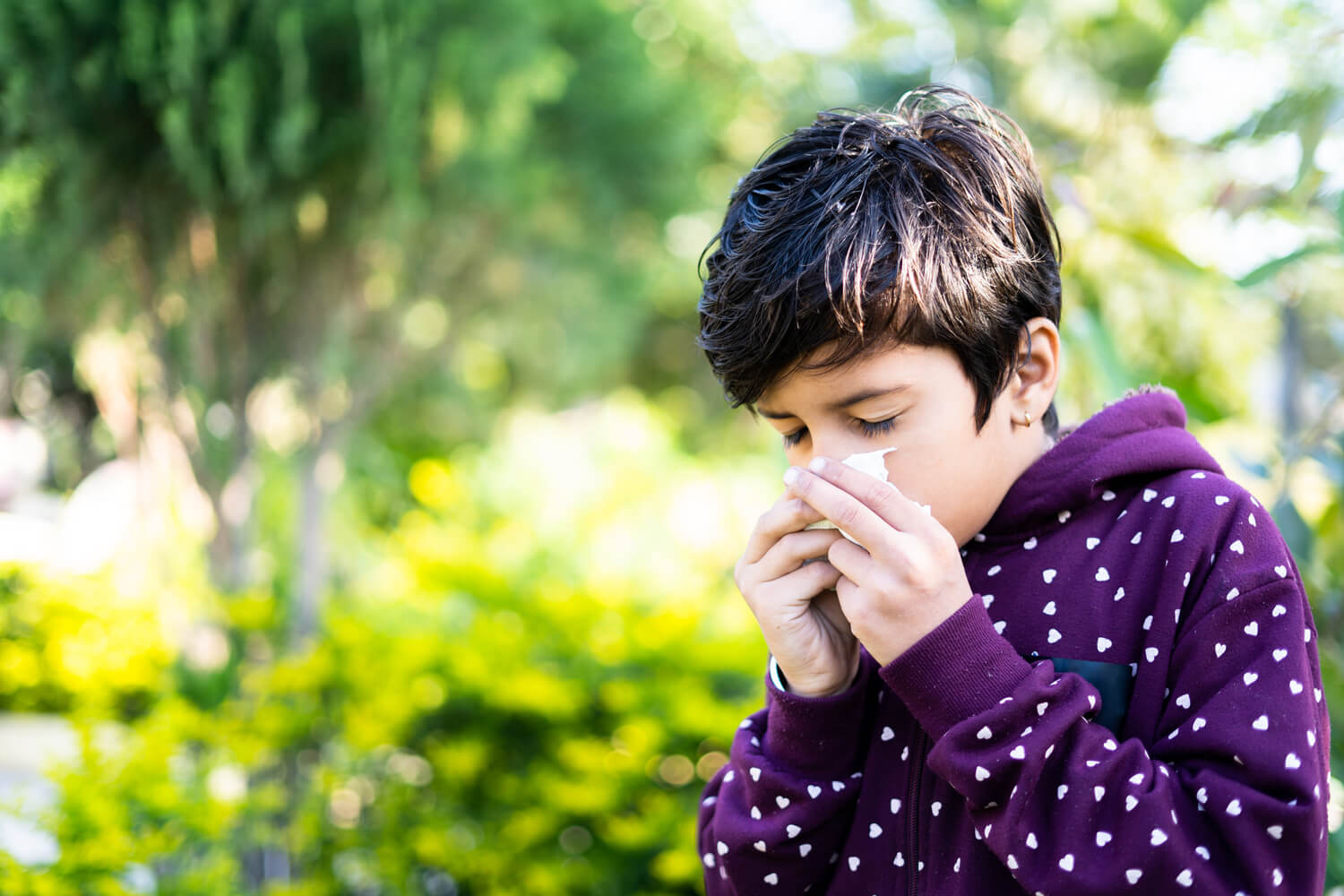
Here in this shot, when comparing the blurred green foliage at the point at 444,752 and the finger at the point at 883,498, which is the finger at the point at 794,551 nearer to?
the finger at the point at 883,498

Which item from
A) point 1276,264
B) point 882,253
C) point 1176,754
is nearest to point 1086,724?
point 1176,754

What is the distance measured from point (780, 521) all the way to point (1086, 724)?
0.35 metres

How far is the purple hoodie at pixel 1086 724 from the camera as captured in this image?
0.81 meters

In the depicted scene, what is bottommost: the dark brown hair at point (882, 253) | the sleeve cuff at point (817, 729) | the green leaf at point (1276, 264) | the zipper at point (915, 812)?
the zipper at point (915, 812)

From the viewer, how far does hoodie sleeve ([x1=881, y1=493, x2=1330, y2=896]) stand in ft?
2.63

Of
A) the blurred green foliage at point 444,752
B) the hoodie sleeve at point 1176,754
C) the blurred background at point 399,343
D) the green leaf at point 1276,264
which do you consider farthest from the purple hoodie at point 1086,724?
the blurred green foliage at point 444,752

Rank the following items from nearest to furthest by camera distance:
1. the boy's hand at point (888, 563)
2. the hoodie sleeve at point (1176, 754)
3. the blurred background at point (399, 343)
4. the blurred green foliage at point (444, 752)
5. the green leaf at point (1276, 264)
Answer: the hoodie sleeve at point (1176, 754)
the boy's hand at point (888, 563)
the green leaf at point (1276, 264)
the blurred background at point (399, 343)
the blurred green foliage at point (444, 752)

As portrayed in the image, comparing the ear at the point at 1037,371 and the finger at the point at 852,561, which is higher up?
the ear at the point at 1037,371

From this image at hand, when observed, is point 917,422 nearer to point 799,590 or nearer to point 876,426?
point 876,426

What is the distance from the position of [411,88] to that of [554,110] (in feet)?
3.18

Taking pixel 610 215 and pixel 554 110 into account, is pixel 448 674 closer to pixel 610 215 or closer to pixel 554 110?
pixel 610 215

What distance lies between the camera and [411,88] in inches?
96.1

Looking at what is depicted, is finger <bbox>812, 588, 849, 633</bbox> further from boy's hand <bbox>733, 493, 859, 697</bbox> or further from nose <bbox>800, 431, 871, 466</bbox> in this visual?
nose <bbox>800, 431, 871, 466</bbox>

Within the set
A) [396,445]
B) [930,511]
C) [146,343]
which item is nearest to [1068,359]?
[930,511]
